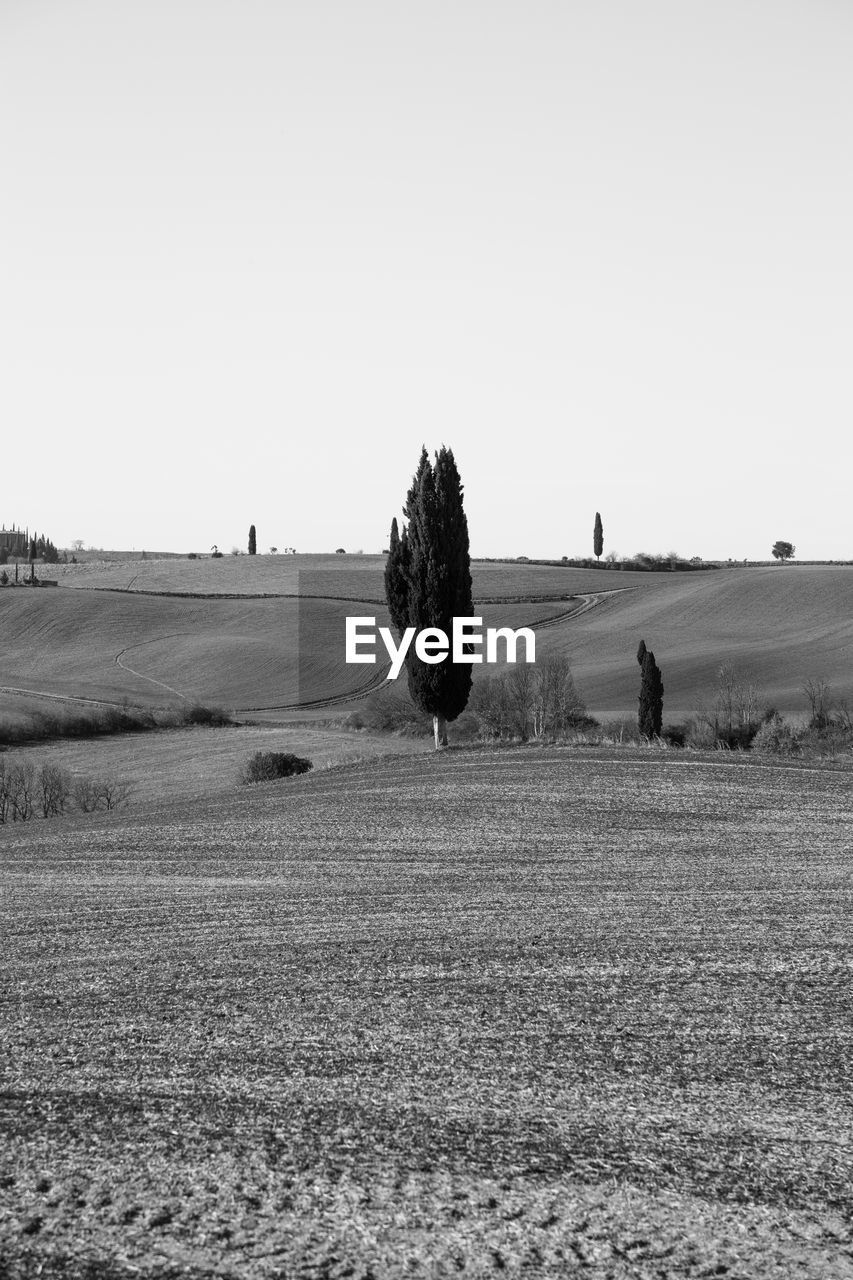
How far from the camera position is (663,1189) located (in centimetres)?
596

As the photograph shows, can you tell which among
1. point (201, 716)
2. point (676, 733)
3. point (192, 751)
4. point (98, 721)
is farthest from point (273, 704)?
point (676, 733)

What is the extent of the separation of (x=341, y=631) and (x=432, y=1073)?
261 feet

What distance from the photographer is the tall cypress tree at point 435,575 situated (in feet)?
116

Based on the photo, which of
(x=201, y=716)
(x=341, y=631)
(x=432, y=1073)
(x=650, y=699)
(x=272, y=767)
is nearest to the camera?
(x=432, y=1073)

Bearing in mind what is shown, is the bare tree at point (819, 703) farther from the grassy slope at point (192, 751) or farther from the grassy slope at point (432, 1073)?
the grassy slope at point (432, 1073)

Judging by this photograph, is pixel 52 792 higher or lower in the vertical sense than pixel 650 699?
lower

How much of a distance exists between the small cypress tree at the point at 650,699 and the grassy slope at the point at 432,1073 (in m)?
38.7

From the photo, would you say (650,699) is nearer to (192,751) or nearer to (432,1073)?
(192,751)

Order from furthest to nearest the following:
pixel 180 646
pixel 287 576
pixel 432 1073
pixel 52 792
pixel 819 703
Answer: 1. pixel 287 576
2. pixel 180 646
3. pixel 819 703
4. pixel 52 792
5. pixel 432 1073

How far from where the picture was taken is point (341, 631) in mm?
86750

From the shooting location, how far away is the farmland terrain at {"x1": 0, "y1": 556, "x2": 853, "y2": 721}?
72.8 metres

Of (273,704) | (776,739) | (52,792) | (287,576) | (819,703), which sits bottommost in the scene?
(52,792)

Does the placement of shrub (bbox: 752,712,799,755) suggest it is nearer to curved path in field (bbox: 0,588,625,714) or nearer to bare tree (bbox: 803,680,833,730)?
bare tree (bbox: 803,680,833,730)

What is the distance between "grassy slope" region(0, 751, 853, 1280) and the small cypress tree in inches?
1523
